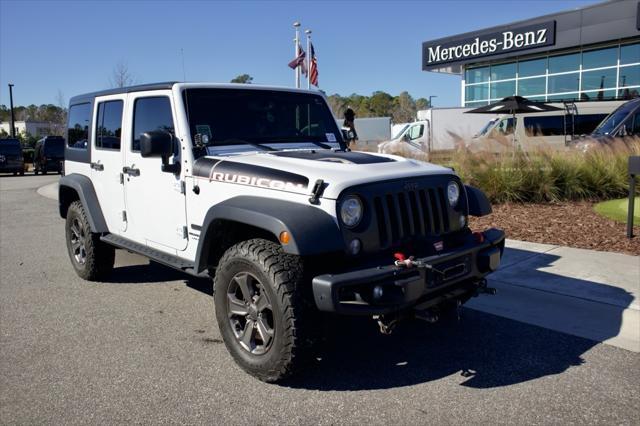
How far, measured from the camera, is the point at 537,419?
323 centimetres

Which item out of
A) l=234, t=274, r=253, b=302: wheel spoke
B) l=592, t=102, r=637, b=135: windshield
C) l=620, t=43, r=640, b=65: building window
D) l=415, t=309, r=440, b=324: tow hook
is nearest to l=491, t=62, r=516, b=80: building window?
l=620, t=43, r=640, b=65: building window

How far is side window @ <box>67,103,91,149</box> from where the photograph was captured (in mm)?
6215

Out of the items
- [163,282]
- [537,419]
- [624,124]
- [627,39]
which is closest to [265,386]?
[537,419]

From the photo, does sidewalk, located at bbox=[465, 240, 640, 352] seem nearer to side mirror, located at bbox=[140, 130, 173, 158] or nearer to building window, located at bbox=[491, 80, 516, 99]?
side mirror, located at bbox=[140, 130, 173, 158]

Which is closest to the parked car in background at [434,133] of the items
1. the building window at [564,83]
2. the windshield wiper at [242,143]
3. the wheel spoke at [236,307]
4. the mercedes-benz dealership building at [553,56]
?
the building window at [564,83]

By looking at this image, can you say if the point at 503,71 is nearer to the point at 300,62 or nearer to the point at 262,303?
the point at 300,62

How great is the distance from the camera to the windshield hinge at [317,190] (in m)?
3.54

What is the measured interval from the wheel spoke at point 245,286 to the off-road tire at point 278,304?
0.12 feet

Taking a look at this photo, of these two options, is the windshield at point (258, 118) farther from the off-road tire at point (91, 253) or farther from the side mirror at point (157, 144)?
the off-road tire at point (91, 253)

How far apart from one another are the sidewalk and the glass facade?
868 inches

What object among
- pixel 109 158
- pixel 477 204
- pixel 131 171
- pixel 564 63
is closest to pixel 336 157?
pixel 477 204

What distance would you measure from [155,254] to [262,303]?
5.48ft

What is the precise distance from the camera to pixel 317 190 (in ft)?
11.6

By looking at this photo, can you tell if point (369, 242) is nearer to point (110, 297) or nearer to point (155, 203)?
point (155, 203)
